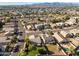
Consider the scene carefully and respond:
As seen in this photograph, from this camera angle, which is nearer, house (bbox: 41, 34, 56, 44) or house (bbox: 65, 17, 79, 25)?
house (bbox: 41, 34, 56, 44)

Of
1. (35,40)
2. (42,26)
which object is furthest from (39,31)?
(35,40)

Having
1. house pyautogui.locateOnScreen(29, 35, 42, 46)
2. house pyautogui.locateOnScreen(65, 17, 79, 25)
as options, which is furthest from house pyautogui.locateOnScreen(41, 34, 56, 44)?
house pyautogui.locateOnScreen(65, 17, 79, 25)

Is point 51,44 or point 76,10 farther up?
point 76,10

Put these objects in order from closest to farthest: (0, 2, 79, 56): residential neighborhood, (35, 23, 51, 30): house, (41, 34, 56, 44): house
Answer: (0, 2, 79, 56): residential neighborhood, (41, 34, 56, 44): house, (35, 23, 51, 30): house

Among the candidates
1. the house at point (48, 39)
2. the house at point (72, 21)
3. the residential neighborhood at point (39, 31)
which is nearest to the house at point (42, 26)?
the residential neighborhood at point (39, 31)

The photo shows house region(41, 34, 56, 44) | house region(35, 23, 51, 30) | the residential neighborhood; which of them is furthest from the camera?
house region(35, 23, 51, 30)

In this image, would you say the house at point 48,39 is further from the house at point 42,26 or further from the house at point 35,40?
the house at point 42,26

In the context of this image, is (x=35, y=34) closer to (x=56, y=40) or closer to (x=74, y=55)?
(x=56, y=40)

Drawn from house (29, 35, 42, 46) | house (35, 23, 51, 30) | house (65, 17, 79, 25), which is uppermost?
house (65, 17, 79, 25)

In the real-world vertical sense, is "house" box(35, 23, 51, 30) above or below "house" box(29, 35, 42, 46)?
above

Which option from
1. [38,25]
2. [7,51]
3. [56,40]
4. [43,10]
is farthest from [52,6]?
[7,51]

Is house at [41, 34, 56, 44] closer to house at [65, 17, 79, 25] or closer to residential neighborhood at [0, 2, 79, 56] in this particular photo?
residential neighborhood at [0, 2, 79, 56]
